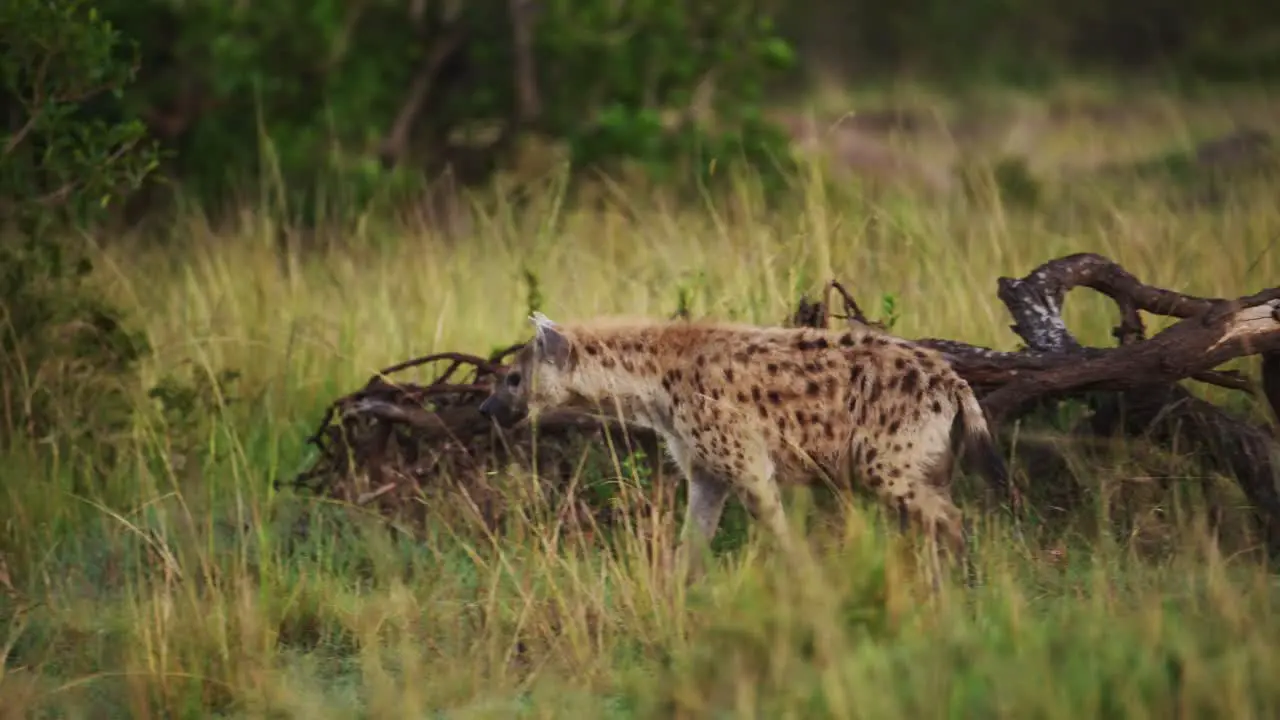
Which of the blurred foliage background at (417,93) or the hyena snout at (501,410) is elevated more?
the blurred foliage background at (417,93)

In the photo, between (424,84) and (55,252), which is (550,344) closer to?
(55,252)

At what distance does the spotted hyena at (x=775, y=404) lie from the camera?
5.69 metres

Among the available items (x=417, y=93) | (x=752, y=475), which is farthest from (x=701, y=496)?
(x=417, y=93)

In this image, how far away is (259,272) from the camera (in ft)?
30.6

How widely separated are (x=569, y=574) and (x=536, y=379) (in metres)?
0.86

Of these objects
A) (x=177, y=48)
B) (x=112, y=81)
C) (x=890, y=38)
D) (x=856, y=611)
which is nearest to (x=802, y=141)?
(x=177, y=48)

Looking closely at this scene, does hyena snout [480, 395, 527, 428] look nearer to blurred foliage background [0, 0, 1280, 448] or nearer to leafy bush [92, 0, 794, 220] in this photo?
blurred foliage background [0, 0, 1280, 448]

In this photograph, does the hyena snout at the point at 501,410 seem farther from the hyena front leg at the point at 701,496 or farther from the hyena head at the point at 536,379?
the hyena front leg at the point at 701,496

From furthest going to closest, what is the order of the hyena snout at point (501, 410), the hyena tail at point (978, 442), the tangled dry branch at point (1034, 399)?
the hyena snout at point (501, 410), the tangled dry branch at point (1034, 399), the hyena tail at point (978, 442)

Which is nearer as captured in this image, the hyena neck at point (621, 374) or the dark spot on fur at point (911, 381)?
the dark spot on fur at point (911, 381)

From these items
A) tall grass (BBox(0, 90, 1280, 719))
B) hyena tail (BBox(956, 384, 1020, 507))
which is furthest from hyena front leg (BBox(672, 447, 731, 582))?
hyena tail (BBox(956, 384, 1020, 507))

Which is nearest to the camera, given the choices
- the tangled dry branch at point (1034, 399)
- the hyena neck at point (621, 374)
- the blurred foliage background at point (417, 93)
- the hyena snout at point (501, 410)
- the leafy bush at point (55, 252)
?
the tangled dry branch at point (1034, 399)

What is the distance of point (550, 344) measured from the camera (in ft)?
20.4

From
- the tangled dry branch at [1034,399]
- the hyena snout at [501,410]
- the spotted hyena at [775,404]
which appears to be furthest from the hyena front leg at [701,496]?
the hyena snout at [501,410]
